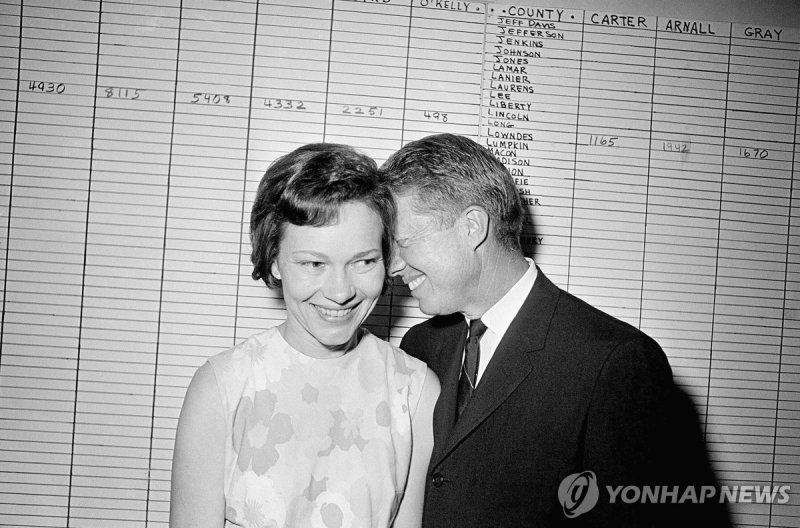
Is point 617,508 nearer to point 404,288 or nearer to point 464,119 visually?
point 404,288

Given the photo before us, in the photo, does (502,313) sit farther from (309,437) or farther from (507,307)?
(309,437)

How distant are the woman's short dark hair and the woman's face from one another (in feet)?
0.07

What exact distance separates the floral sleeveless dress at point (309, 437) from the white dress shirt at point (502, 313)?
0.71 feet

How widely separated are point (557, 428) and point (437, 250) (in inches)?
19.2

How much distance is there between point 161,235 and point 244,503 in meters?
0.99

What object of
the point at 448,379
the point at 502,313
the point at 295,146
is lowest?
the point at 448,379

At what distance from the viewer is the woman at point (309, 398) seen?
125 centimetres

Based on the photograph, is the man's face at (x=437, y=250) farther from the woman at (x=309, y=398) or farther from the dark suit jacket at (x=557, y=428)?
the dark suit jacket at (x=557, y=428)

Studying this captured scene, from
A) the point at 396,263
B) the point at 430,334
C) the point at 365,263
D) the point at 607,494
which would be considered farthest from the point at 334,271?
the point at 607,494

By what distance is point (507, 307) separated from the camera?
1400 mm

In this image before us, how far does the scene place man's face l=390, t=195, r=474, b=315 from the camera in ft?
4.55

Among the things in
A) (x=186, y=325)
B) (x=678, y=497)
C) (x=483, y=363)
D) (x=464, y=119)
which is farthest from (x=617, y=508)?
(x=186, y=325)

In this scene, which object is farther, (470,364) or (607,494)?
(470,364)

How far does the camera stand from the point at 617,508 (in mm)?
1083
